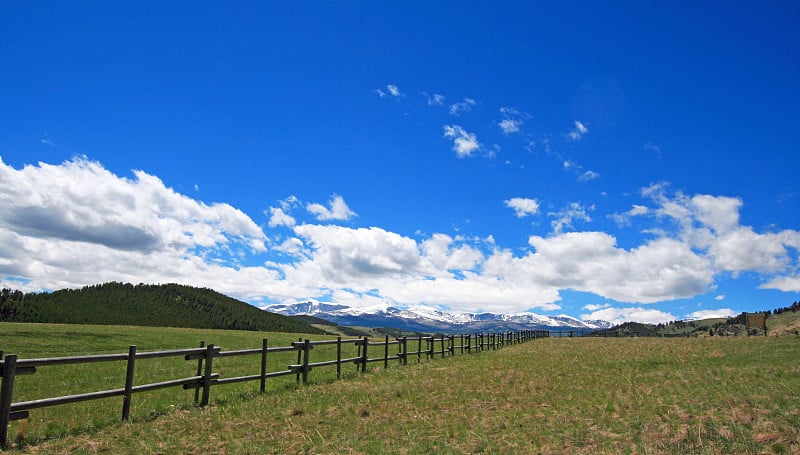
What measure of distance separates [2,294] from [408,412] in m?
176

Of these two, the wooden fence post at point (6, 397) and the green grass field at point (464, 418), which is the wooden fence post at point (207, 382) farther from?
the wooden fence post at point (6, 397)

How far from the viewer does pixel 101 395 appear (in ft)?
37.2

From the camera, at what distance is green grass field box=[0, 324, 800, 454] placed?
9.54m

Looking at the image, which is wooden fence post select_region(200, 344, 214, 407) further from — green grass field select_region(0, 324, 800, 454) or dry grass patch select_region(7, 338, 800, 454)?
dry grass patch select_region(7, 338, 800, 454)

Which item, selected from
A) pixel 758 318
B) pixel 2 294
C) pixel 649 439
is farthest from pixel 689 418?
pixel 2 294

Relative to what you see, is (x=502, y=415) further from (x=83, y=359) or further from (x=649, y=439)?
(x=83, y=359)

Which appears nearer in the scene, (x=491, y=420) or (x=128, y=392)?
(x=491, y=420)

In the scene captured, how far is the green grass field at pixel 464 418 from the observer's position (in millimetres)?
9539

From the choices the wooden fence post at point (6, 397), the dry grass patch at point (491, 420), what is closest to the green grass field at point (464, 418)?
the dry grass patch at point (491, 420)

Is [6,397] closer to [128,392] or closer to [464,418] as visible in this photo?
[128,392]

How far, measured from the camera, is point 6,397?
31.5 feet

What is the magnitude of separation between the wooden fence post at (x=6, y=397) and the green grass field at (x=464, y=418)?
0.39 metres

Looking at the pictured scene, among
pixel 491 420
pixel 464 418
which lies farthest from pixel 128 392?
pixel 491 420

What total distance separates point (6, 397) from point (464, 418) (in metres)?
9.39
